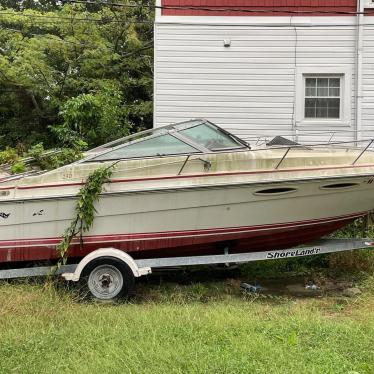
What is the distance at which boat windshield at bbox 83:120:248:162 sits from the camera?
21.4ft

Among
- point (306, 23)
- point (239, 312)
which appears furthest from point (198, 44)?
point (239, 312)

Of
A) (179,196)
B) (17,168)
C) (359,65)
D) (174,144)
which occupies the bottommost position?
(179,196)

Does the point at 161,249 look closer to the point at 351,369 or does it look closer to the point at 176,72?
the point at 351,369

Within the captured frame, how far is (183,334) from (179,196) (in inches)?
83.8

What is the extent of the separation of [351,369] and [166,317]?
74.8 inches

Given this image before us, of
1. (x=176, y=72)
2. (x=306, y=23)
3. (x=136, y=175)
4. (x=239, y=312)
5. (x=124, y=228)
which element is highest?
(x=306, y=23)

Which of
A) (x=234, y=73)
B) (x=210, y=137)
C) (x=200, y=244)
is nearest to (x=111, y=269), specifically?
(x=200, y=244)

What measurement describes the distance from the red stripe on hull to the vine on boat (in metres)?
0.23

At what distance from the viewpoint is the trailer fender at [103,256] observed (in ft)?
20.3

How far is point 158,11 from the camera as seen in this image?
33.6ft

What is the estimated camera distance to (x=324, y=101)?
1029 centimetres

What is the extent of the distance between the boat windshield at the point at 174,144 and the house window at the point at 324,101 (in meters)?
4.04

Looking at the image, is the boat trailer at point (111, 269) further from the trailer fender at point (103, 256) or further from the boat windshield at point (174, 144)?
the boat windshield at point (174, 144)

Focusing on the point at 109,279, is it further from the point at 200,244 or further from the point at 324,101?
the point at 324,101
